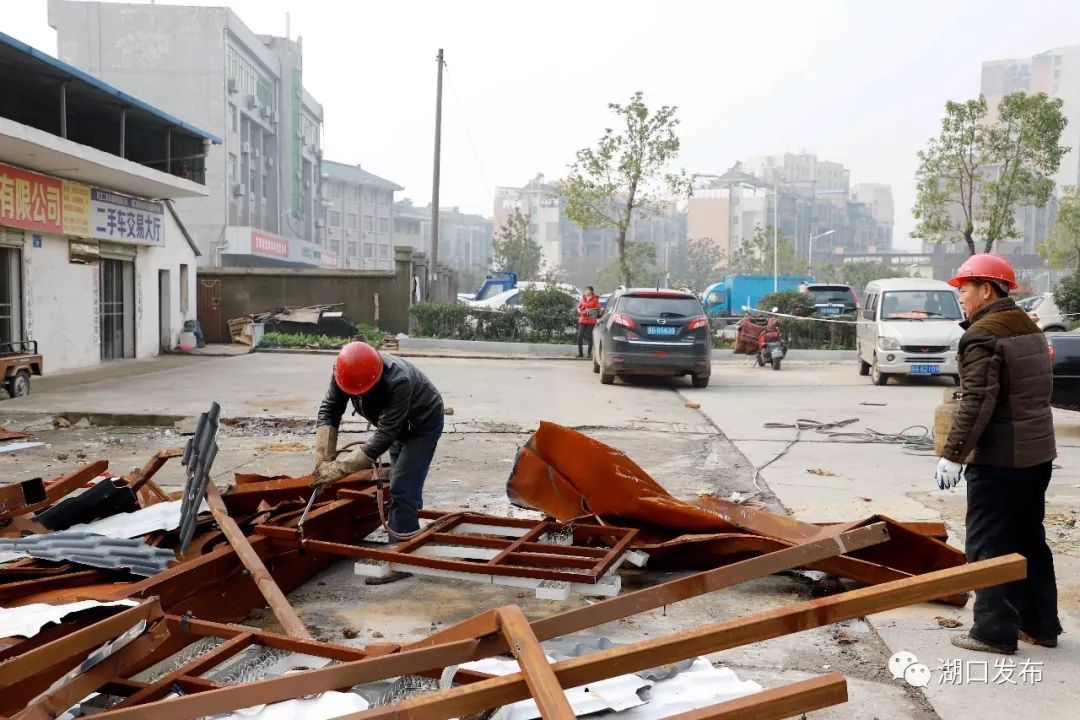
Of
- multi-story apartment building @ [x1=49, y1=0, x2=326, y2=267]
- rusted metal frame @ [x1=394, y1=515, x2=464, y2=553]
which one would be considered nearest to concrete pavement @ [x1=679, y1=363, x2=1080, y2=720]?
rusted metal frame @ [x1=394, y1=515, x2=464, y2=553]

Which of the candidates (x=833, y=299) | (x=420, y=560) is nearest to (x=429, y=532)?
(x=420, y=560)

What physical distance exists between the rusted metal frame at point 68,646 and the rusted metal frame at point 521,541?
1.98 m

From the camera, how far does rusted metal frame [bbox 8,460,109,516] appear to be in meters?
5.32

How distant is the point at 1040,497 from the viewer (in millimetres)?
4145

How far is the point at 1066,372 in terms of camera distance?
9844 mm

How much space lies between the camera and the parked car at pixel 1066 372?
9.82 m

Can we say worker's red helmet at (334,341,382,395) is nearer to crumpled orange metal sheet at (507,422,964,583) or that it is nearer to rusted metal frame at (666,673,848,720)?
crumpled orange metal sheet at (507,422,964,583)

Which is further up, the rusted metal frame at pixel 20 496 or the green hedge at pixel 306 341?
the green hedge at pixel 306 341

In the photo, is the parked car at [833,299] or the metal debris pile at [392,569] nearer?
the metal debris pile at [392,569]

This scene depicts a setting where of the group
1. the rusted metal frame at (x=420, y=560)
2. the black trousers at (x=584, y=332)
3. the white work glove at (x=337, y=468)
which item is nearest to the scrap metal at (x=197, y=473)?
the rusted metal frame at (x=420, y=560)

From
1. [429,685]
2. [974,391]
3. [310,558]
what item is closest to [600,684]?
[429,685]

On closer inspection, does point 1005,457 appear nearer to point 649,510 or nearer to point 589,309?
point 649,510

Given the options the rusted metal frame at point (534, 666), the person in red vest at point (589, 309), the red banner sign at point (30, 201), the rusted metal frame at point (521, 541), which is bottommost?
the rusted metal frame at point (521, 541)

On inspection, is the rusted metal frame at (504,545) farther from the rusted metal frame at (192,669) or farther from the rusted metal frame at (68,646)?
the rusted metal frame at (68,646)
